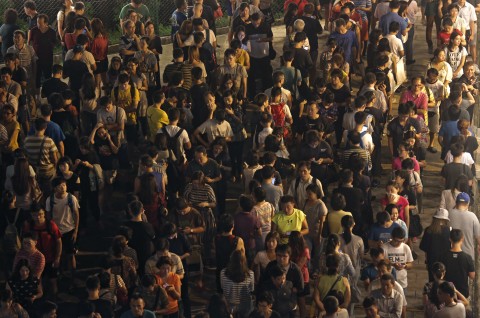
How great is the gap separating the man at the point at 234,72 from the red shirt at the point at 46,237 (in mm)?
5398

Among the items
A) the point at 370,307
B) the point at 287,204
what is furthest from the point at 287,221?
the point at 370,307

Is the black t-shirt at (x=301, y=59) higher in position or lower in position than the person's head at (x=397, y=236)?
higher

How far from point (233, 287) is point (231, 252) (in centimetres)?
66

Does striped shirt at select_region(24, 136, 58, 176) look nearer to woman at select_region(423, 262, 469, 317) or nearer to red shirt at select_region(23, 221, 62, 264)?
red shirt at select_region(23, 221, 62, 264)

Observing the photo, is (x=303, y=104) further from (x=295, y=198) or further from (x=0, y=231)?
(x=0, y=231)

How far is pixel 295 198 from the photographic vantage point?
20.6 m

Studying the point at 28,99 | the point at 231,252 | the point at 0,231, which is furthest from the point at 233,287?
the point at 28,99

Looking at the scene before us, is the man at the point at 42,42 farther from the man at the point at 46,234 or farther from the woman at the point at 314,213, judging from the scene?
the woman at the point at 314,213

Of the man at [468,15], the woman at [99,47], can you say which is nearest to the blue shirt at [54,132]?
the woman at [99,47]

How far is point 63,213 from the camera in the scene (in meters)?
20.2

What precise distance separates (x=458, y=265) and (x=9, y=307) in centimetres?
563

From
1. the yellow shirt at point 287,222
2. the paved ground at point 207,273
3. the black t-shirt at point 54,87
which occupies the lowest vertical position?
the paved ground at point 207,273

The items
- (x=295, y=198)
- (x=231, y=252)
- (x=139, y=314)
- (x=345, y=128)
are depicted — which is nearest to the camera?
(x=139, y=314)

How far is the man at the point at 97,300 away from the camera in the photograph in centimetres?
1798
